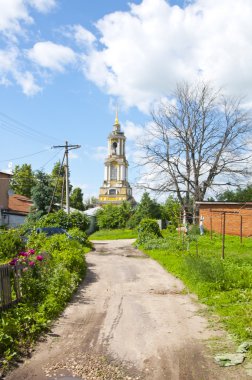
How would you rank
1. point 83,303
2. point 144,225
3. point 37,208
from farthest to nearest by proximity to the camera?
point 37,208 → point 144,225 → point 83,303

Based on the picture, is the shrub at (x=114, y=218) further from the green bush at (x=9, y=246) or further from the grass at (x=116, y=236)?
the green bush at (x=9, y=246)

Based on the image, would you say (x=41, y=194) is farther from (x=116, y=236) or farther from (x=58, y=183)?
(x=58, y=183)

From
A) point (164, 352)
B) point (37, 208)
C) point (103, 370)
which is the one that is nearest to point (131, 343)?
point (164, 352)

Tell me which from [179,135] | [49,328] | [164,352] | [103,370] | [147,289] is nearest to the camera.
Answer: [103,370]

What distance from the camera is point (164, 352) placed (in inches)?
245

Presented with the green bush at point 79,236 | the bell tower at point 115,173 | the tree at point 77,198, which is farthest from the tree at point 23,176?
the green bush at point 79,236

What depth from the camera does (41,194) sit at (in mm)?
38344

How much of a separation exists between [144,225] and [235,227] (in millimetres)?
7366

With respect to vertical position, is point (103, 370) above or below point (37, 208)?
below

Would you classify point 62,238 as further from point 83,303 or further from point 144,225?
point 144,225

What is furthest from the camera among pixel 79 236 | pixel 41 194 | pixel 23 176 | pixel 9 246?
pixel 23 176

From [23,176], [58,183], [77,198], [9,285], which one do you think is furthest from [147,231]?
[77,198]

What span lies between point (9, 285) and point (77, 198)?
64.2 metres

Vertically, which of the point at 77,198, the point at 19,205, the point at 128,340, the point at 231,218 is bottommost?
the point at 128,340
